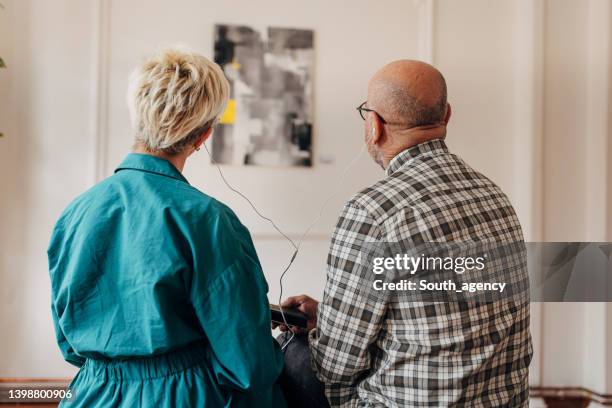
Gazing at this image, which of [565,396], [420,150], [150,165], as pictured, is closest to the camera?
[150,165]

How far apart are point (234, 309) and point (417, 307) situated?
0.35m

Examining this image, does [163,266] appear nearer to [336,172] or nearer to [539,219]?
[336,172]

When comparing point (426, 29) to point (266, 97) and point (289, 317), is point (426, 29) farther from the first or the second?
point (289, 317)

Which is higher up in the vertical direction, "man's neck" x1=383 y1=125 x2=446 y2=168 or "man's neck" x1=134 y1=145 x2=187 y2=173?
"man's neck" x1=383 y1=125 x2=446 y2=168

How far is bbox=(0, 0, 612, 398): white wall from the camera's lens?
236 cm

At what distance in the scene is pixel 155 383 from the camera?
3.54 feet

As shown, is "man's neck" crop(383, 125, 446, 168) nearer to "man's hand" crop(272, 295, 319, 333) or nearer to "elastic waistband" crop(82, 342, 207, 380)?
"man's hand" crop(272, 295, 319, 333)

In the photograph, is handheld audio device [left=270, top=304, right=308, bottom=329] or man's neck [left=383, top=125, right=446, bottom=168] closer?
man's neck [left=383, top=125, right=446, bottom=168]

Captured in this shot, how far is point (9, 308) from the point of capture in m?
2.35

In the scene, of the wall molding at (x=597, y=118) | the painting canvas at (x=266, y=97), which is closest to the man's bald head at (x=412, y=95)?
the painting canvas at (x=266, y=97)

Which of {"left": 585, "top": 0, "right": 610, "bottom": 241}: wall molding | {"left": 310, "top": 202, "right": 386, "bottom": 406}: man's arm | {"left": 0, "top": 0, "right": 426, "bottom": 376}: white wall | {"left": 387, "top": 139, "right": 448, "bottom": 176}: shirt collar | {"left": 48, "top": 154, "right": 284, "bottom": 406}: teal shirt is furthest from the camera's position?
{"left": 585, "top": 0, "right": 610, "bottom": 241}: wall molding

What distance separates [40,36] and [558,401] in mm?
2844

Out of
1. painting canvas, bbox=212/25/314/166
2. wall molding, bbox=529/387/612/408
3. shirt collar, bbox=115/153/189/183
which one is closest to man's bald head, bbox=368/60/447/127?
shirt collar, bbox=115/153/189/183

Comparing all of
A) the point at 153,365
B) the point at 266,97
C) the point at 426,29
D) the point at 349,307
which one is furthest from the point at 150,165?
the point at 426,29
